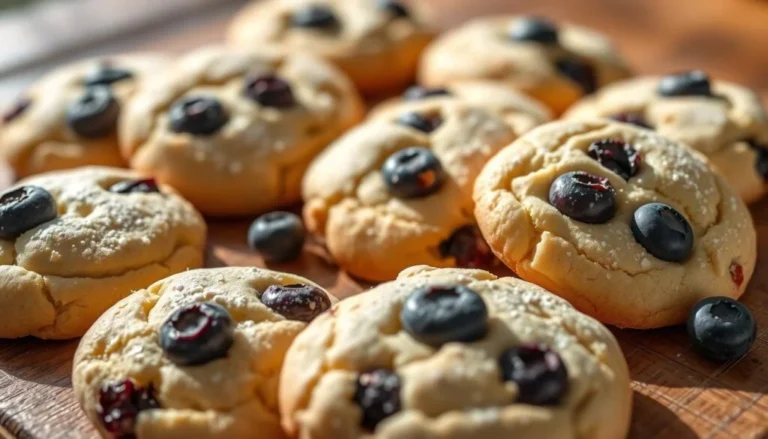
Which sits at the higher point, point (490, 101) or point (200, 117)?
point (490, 101)

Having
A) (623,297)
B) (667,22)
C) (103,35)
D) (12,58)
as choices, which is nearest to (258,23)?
(103,35)

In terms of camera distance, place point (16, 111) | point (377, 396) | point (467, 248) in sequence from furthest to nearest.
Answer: point (16, 111)
point (467, 248)
point (377, 396)

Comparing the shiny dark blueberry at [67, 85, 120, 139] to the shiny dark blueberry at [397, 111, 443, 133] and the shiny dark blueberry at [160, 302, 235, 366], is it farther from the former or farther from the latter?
the shiny dark blueberry at [160, 302, 235, 366]

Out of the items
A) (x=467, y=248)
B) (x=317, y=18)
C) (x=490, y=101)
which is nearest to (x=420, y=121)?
(x=490, y=101)

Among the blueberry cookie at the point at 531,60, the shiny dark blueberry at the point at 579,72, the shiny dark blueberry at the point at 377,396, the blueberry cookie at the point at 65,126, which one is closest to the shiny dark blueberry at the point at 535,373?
the shiny dark blueberry at the point at 377,396

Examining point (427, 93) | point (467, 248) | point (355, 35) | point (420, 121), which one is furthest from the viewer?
point (355, 35)

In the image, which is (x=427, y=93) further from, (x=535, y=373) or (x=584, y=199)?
(x=535, y=373)
